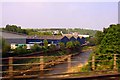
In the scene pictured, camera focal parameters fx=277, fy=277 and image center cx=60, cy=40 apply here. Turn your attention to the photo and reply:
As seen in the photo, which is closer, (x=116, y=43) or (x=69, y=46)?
(x=116, y=43)

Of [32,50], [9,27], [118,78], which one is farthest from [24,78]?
[9,27]

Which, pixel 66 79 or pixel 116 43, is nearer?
pixel 66 79

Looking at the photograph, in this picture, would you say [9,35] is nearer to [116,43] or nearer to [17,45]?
[17,45]

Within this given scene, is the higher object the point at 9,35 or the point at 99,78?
the point at 9,35

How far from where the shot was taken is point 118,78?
18.6ft

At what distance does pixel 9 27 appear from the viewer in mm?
29688

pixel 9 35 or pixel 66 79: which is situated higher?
pixel 9 35

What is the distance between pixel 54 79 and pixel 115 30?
12.1 m

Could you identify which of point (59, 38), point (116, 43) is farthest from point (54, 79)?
point (59, 38)

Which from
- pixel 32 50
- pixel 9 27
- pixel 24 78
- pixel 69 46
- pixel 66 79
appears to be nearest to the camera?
pixel 66 79

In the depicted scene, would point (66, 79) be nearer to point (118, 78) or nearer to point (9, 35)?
point (118, 78)

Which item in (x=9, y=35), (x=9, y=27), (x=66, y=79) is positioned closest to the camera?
(x=66, y=79)

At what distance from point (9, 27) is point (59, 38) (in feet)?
35.3

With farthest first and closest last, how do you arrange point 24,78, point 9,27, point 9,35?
point 9,27, point 9,35, point 24,78
